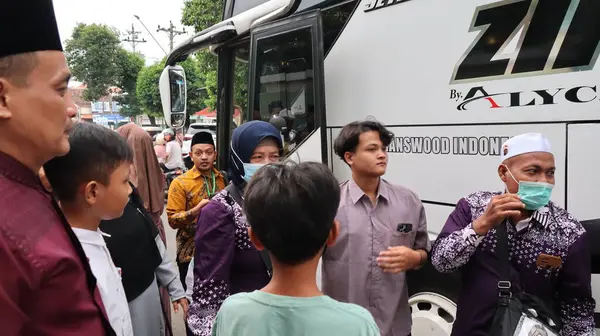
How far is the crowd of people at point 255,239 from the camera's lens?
97 cm

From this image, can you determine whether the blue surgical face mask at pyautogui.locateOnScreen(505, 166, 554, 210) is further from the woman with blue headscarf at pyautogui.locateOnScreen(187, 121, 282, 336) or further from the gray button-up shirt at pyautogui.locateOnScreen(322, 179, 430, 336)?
the woman with blue headscarf at pyautogui.locateOnScreen(187, 121, 282, 336)

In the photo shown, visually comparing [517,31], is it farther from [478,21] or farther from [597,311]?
[597,311]

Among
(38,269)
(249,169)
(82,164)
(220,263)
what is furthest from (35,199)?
(249,169)

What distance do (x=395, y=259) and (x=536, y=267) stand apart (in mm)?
540

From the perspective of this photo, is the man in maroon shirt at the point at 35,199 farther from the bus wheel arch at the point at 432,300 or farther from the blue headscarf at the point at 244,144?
the bus wheel arch at the point at 432,300

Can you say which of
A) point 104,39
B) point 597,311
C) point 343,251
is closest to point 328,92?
point 343,251

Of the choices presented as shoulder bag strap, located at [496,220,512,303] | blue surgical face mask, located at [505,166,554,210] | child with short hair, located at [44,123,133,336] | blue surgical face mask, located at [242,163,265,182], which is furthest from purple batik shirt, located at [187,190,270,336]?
blue surgical face mask, located at [505,166,554,210]

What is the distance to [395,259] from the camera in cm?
195

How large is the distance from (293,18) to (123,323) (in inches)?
108

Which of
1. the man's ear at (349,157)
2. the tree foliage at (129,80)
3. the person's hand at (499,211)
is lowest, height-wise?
the person's hand at (499,211)

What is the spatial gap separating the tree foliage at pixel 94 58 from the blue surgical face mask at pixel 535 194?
32069mm

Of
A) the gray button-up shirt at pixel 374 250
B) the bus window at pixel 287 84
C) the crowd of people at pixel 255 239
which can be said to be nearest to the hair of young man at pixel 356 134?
the crowd of people at pixel 255 239

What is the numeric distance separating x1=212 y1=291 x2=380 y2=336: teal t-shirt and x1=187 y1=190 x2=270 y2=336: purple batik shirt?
2.34 ft

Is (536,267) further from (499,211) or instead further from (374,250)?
(374,250)
